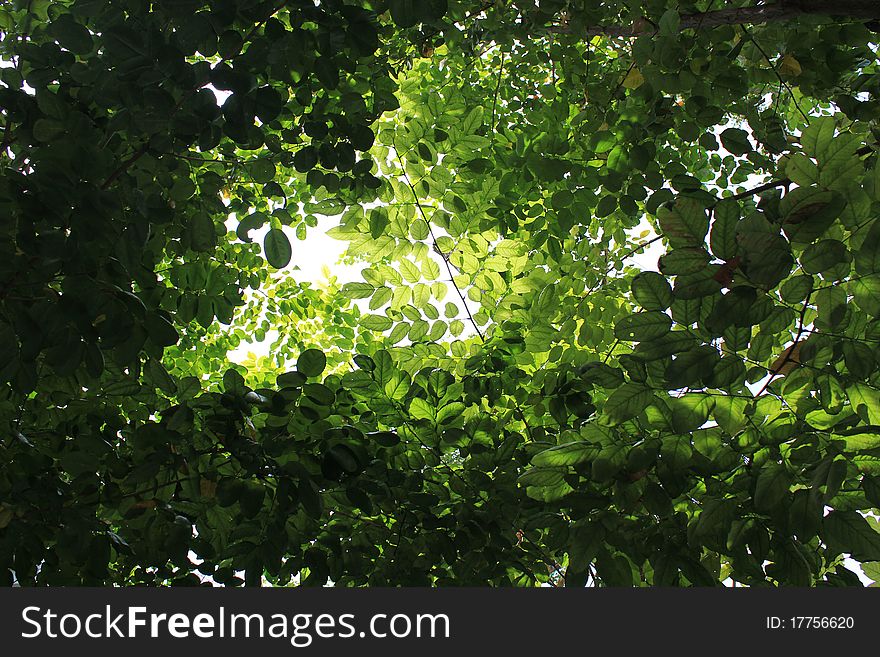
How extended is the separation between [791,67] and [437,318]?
1.46m

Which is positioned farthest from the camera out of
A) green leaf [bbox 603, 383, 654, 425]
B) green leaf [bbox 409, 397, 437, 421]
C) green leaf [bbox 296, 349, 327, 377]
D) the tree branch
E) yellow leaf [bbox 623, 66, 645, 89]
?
yellow leaf [bbox 623, 66, 645, 89]

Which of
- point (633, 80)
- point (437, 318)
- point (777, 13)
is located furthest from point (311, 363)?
point (777, 13)

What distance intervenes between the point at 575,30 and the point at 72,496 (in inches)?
85.5

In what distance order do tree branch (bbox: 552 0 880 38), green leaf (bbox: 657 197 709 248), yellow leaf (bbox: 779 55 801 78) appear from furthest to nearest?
yellow leaf (bbox: 779 55 801 78) → tree branch (bbox: 552 0 880 38) → green leaf (bbox: 657 197 709 248)

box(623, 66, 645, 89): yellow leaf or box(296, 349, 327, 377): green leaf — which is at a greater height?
box(623, 66, 645, 89): yellow leaf

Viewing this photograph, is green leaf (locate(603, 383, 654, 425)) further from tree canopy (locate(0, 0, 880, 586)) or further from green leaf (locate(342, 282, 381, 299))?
green leaf (locate(342, 282, 381, 299))

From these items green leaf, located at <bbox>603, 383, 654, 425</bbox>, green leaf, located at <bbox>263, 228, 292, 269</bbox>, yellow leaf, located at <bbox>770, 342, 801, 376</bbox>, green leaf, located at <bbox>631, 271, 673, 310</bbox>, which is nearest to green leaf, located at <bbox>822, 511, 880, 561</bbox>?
yellow leaf, located at <bbox>770, 342, 801, 376</bbox>

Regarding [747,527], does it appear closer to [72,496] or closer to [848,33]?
[848,33]

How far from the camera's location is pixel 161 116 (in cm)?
152

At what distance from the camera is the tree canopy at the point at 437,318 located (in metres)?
1.27

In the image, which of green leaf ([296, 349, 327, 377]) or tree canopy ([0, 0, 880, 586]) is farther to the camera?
green leaf ([296, 349, 327, 377])

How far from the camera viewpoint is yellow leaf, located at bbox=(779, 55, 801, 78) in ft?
7.28

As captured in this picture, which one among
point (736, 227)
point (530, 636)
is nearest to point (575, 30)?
point (736, 227)

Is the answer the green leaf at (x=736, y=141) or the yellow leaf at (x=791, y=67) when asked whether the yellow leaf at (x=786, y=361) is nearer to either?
the green leaf at (x=736, y=141)
